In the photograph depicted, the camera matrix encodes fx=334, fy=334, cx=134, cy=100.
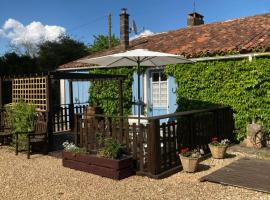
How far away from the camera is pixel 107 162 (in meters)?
6.74

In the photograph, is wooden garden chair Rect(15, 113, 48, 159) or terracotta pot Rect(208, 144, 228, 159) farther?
wooden garden chair Rect(15, 113, 48, 159)

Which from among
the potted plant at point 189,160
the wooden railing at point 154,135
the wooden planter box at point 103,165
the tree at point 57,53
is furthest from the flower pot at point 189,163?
the tree at point 57,53

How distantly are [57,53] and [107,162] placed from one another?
24.6 metres

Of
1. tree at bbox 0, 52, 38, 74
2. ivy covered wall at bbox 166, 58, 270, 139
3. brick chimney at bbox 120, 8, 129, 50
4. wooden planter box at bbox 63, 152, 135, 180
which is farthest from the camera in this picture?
tree at bbox 0, 52, 38, 74

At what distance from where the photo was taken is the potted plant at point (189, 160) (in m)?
6.96

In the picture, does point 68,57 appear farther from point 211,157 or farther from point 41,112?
point 211,157

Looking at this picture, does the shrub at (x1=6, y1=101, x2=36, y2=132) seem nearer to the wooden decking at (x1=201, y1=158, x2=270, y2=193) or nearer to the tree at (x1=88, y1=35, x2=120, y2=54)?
the wooden decking at (x1=201, y1=158, x2=270, y2=193)

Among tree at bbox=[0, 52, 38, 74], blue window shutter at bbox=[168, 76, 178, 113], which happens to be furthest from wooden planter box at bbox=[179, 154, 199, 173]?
tree at bbox=[0, 52, 38, 74]

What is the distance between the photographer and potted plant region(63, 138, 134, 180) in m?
6.64

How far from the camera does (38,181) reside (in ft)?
21.5

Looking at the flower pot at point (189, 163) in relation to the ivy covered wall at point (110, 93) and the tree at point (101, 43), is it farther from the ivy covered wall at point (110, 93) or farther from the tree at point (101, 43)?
the tree at point (101, 43)

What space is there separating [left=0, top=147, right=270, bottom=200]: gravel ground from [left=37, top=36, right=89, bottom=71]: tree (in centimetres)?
2295

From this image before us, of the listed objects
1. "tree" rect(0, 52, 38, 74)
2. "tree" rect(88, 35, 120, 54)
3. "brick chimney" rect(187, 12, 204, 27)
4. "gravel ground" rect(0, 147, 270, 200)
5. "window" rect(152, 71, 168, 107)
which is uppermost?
"tree" rect(88, 35, 120, 54)

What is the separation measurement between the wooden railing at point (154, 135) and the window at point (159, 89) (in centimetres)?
401
